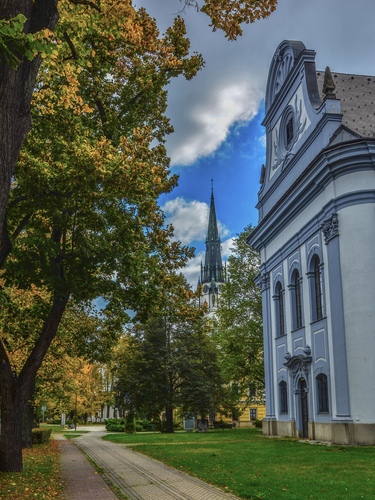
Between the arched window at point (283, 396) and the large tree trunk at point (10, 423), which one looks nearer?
the large tree trunk at point (10, 423)

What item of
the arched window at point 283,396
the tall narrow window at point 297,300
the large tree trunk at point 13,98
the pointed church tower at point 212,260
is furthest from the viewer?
the pointed church tower at point 212,260

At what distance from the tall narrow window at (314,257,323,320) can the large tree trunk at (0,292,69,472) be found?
13861 millimetres

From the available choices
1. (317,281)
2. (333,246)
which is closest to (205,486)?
(333,246)

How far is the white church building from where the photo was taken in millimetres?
21578

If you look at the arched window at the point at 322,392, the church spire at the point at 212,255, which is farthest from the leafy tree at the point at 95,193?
the church spire at the point at 212,255

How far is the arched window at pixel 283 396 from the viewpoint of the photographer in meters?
28.8

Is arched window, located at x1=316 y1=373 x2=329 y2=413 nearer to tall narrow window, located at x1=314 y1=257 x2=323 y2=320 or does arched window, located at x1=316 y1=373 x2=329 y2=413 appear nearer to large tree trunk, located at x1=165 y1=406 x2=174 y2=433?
tall narrow window, located at x1=314 y1=257 x2=323 y2=320

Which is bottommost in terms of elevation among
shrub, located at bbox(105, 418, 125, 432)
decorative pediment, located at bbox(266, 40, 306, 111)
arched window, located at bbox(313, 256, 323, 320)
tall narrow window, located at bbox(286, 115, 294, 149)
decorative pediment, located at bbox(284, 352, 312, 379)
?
shrub, located at bbox(105, 418, 125, 432)

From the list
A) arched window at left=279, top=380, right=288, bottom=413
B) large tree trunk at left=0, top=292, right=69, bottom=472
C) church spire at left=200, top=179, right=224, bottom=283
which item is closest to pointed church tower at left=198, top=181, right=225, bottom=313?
church spire at left=200, top=179, right=224, bottom=283

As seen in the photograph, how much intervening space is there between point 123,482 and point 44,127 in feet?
26.7

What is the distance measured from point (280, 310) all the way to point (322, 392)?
7561 millimetres

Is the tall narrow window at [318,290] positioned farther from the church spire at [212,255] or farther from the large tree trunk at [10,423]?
the church spire at [212,255]

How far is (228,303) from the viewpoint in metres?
43.4

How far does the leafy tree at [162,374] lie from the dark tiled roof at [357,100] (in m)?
21.2
